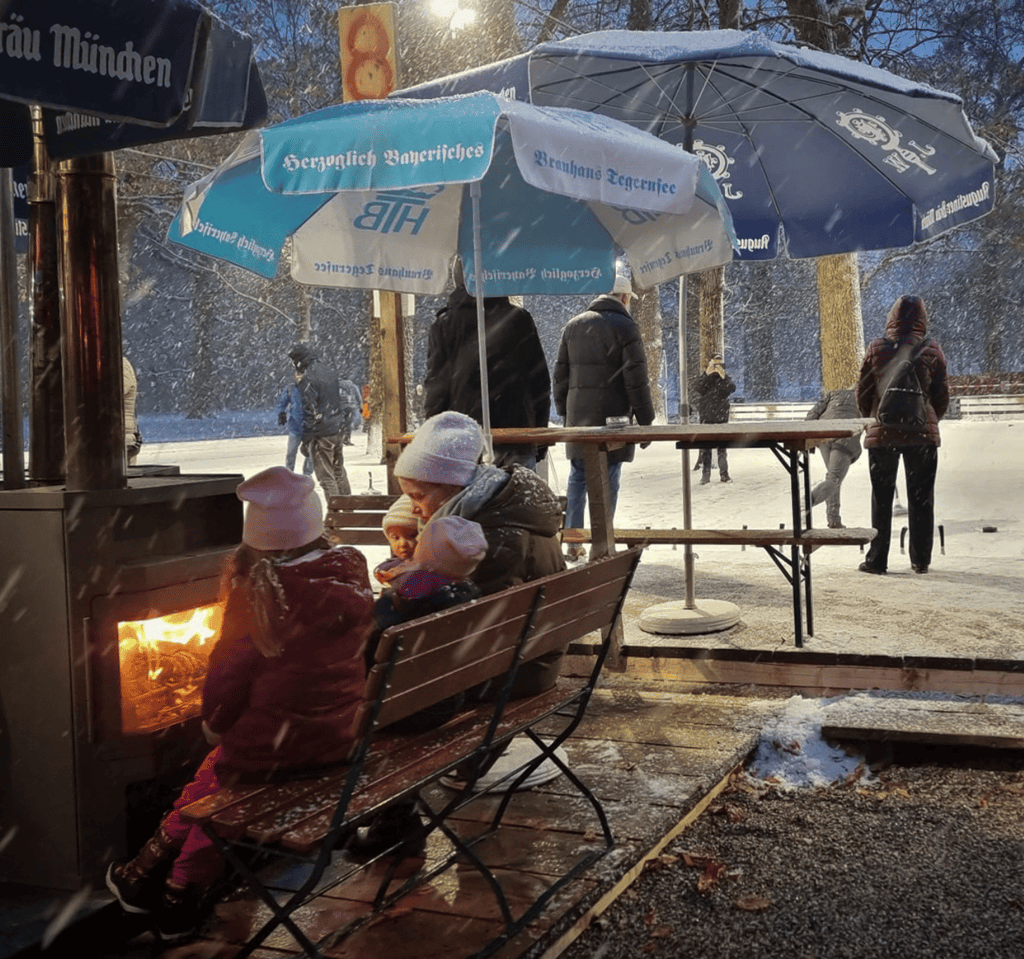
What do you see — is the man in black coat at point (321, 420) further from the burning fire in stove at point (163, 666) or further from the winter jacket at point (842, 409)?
the burning fire in stove at point (163, 666)

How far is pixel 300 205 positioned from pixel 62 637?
406 centimetres

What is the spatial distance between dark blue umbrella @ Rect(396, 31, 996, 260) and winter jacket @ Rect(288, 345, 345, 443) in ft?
20.7

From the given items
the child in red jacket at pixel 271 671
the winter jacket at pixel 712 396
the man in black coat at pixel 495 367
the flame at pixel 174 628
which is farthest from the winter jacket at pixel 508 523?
the winter jacket at pixel 712 396

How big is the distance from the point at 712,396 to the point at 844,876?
13116mm

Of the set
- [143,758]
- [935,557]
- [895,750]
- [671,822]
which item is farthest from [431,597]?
[935,557]

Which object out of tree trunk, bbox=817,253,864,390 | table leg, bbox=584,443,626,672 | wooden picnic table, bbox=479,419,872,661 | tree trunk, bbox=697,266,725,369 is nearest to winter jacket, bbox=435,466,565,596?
wooden picnic table, bbox=479,419,872,661

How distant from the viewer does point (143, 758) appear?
3.85m

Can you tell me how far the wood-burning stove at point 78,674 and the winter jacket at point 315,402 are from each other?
10.4 meters

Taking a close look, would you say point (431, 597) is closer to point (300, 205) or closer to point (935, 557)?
point (300, 205)

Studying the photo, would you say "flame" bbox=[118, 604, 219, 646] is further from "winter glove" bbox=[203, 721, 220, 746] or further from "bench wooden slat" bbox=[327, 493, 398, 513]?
"bench wooden slat" bbox=[327, 493, 398, 513]

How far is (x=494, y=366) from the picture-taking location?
835 centimetres

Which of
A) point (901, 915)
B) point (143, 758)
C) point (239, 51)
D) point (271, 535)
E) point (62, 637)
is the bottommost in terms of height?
point (901, 915)

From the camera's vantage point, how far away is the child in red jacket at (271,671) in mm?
3342

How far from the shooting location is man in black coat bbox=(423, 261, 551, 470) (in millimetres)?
8258
